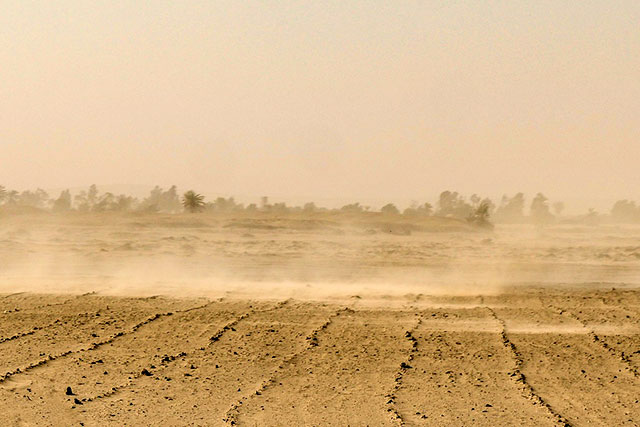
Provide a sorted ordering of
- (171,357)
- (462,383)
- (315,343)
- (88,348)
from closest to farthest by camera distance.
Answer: (462,383) → (171,357) → (88,348) → (315,343)

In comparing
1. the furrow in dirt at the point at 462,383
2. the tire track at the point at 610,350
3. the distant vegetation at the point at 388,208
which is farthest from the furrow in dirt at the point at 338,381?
the distant vegetation at the point at 388,208

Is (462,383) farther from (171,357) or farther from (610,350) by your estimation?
(171,357)

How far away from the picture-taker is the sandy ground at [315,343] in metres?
7.74

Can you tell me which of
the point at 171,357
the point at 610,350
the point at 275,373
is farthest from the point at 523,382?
the point at 171,357

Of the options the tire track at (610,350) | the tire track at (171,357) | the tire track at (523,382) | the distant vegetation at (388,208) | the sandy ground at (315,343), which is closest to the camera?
the tire track at (523,382)

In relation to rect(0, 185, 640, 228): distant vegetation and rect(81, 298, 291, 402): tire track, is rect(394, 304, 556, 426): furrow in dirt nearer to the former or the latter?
rect(81, 298, 291, 402): tire track

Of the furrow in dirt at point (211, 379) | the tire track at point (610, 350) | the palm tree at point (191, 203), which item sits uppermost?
the palm tree at point (191, 203)

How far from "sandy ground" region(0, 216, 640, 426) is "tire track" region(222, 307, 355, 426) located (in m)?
0.03

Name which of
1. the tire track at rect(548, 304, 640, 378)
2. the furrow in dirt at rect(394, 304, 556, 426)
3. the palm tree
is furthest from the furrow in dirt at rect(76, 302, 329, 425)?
the palm tree

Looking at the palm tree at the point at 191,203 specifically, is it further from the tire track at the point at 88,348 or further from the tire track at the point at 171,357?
the tire track at the point at 88,348

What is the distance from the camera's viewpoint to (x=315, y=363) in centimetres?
977

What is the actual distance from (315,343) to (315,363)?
4.00 feet

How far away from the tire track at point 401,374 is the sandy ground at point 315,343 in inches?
1.4

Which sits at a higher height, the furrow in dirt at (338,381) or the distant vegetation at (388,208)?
the distant vegetation at (388,208)
